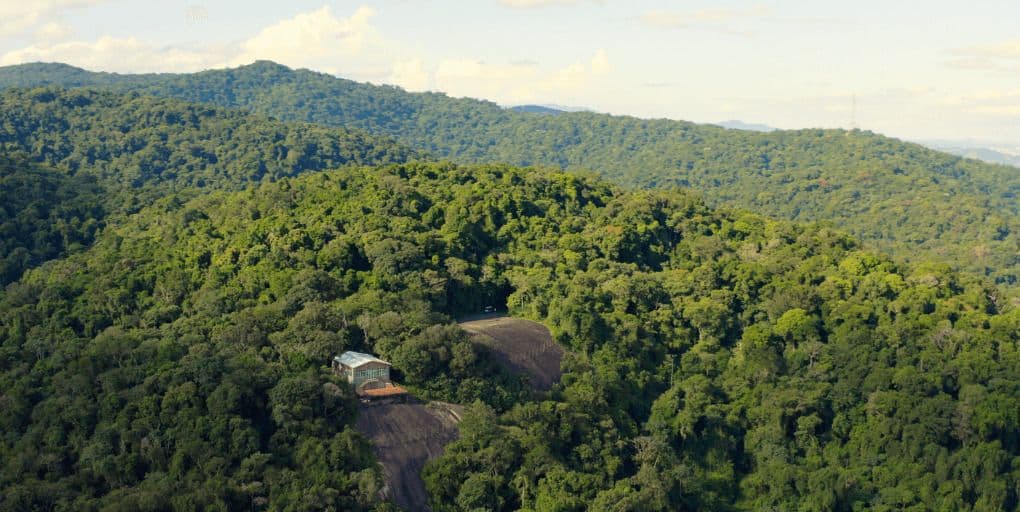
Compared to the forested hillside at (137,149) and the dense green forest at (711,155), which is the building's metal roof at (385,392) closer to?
the forested hillside at (137,149)

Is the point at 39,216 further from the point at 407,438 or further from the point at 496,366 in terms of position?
the point at 407,438

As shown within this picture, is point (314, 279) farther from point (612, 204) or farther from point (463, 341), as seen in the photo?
point (612, 204)

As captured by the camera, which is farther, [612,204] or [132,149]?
[132,149]

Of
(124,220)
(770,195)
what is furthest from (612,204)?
(770,195)

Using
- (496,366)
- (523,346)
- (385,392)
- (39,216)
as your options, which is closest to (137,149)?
(39,216)

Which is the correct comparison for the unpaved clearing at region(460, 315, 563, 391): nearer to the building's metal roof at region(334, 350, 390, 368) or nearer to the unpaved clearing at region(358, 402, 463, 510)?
the unpaved clearing at region(358, 402, 463, 510)

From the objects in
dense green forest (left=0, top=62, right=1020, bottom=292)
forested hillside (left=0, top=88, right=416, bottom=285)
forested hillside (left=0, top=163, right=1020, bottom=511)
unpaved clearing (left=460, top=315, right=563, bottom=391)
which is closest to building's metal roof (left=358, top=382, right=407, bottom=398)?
forested hillside (left=0, top=163, right=1020, bottom=511)
